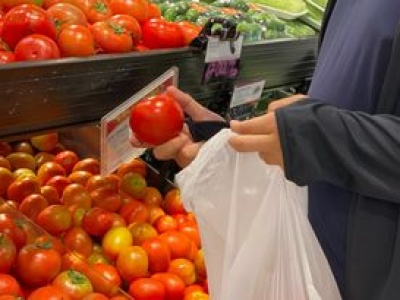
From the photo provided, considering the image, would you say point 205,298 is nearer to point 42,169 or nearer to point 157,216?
point 157,216

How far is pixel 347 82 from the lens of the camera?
3.40 feet

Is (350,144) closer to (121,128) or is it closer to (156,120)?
(156,120)

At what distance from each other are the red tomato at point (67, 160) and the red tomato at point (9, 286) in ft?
2.18

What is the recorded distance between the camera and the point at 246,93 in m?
1.86

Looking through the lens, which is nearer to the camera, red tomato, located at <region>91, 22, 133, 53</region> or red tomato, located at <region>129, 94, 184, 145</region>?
red tomato, located at <region>129, 94, 184, 145</region>

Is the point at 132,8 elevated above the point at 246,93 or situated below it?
above

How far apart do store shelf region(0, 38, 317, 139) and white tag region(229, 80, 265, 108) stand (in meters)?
0.10

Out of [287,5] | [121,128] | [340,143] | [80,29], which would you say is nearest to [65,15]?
[80,29]

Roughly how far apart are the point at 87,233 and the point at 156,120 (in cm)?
61

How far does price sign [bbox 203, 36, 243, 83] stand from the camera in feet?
5.24

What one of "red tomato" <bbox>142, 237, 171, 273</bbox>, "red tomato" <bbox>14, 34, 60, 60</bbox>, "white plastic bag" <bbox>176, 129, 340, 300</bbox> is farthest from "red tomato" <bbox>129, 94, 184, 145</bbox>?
"red tomato" <bbox>142, 237, 171, 273</bbox>

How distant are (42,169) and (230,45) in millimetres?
739

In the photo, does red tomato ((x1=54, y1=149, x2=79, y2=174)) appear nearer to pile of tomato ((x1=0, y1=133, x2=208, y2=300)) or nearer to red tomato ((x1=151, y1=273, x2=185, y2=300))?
pile of tomato ((x1=0, y1=133, x2=208, y2=300))

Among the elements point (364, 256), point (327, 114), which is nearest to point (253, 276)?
point (364, 256)
